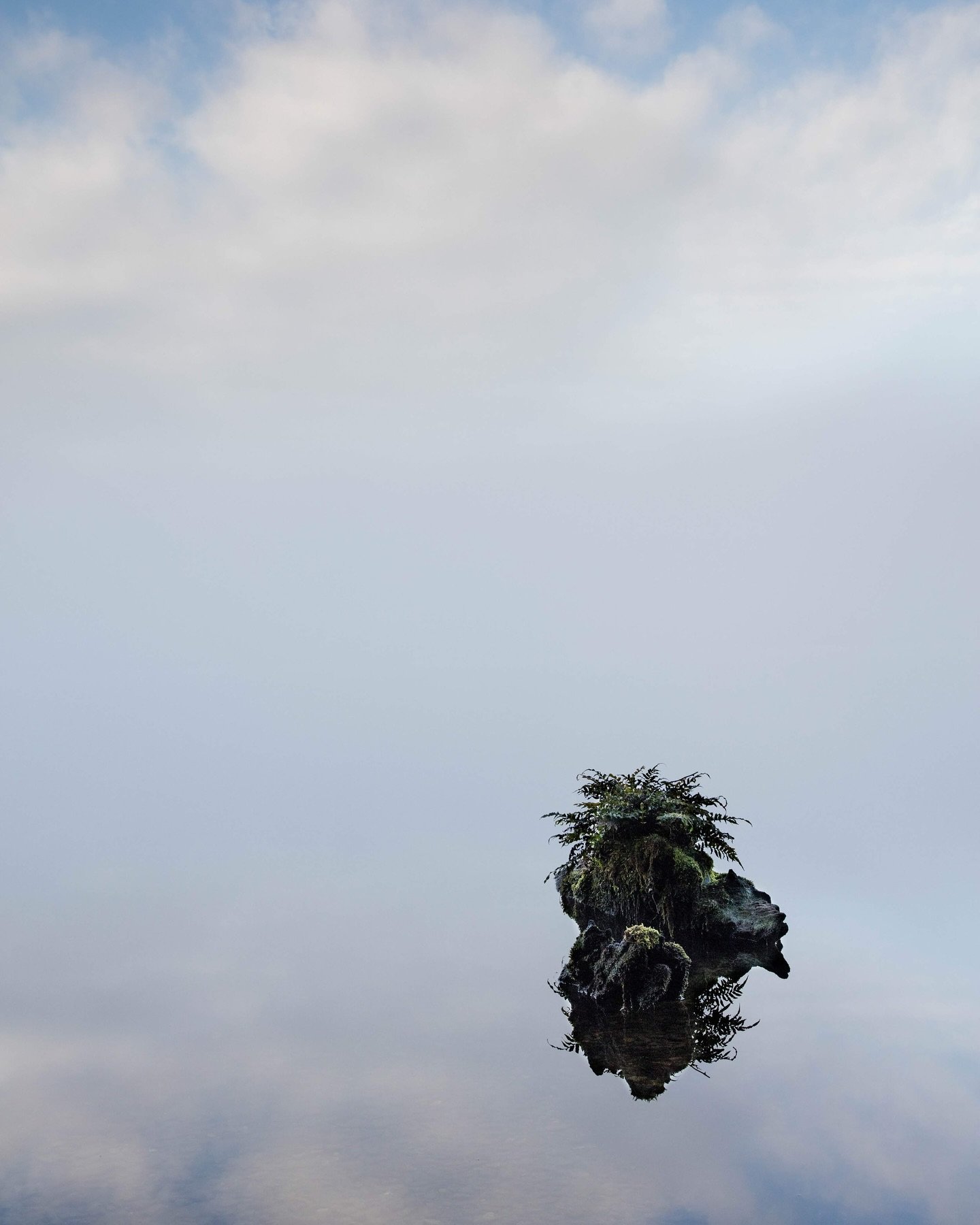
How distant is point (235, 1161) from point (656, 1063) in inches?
247

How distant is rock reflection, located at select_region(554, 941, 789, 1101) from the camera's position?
14.5m

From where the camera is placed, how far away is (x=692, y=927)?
75.7 feet

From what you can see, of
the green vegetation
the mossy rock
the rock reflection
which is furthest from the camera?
the green vegetation

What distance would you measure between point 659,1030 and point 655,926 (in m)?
6.35

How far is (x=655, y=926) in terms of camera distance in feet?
74.2

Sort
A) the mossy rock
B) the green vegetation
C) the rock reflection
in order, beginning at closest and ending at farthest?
the rock reflection → the mossy rock → the green vegetation

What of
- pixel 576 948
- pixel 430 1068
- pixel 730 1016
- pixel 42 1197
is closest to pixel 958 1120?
pixel 730 1016

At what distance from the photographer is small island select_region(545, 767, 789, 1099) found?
16.4m

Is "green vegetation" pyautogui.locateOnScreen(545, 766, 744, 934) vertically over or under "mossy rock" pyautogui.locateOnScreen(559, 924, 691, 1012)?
over

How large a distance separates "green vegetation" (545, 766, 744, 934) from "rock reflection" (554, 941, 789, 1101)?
8.26 ft

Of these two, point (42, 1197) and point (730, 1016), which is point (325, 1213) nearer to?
point (42, 1197)

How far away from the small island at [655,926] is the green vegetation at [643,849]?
0.03 meters

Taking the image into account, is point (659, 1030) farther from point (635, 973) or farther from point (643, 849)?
point (643, 849)

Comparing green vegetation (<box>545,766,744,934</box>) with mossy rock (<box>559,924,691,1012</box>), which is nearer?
mossy rock (<box>559,924,691,1012</box>)
